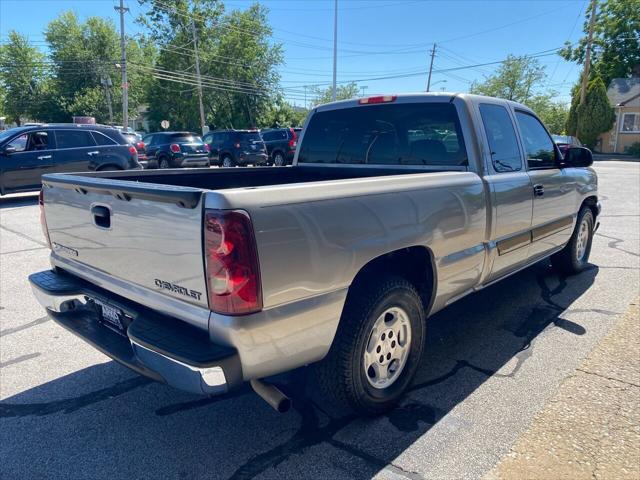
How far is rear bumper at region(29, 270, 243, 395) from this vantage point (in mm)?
1923

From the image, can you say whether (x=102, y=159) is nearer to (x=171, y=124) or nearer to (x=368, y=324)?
(x=368, y=324)

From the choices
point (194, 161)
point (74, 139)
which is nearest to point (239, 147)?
point (194, 161)

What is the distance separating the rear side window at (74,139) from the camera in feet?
35.8

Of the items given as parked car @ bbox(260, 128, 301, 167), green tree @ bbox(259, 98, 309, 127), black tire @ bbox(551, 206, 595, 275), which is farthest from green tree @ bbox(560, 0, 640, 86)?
black tire @ bbox(551, 206, 595, 275)

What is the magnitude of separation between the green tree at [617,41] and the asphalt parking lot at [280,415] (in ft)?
170

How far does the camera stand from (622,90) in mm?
39000

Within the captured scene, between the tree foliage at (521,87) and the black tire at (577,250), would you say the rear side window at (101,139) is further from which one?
the tree foliage at (521,87)

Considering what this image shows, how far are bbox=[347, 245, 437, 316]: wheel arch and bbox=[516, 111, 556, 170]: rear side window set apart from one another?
180cm

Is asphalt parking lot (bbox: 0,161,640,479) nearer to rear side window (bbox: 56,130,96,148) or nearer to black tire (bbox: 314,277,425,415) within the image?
black tire (bbox: 314,277,425,415)

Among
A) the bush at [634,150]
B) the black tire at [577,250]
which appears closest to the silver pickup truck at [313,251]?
the black tire at [577,250]

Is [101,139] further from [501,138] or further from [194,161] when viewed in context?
[501,138]

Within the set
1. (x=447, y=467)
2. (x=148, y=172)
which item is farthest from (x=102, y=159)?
(x=447, y=467)

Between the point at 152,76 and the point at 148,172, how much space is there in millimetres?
48018

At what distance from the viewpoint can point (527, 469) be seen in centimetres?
229
